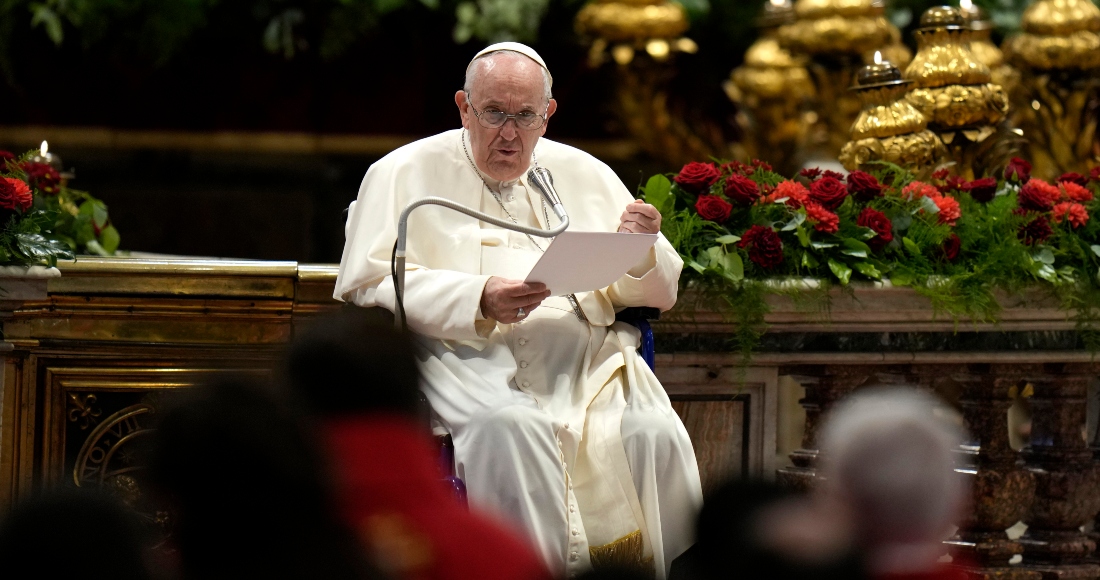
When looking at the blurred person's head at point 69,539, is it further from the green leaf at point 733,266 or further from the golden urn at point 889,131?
the golden urn at point 889,131

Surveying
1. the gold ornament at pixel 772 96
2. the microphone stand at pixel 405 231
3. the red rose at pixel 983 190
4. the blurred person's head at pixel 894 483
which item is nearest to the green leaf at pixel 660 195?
the microphone stand at pixel 405 231

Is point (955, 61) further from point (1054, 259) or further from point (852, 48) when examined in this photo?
point (852, 48)

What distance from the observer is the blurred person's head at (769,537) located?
5.93 ft

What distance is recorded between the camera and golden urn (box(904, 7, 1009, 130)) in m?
5.96

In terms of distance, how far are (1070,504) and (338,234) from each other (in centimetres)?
484

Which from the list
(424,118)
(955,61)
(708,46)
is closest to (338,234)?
(424,118)

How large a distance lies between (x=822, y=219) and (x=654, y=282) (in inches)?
32.2

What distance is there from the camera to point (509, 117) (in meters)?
4.29

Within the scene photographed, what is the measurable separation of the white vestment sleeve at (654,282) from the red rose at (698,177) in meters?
0.58

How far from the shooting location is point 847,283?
4.78 meters

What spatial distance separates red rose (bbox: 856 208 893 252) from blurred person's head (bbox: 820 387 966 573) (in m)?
2.98

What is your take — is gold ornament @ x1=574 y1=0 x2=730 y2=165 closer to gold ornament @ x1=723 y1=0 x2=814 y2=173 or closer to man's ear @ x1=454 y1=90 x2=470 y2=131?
gold ornament @ x1=723 y1=0 x2=814 y2=173

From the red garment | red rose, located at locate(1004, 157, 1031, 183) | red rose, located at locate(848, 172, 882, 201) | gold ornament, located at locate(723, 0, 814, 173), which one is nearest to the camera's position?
the red garment

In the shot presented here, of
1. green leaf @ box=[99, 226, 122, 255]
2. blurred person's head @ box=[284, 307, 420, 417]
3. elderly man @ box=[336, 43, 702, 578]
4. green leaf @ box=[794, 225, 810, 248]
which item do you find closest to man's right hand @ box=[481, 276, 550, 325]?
elderly man @ box=[336, 43, 702, 578]
